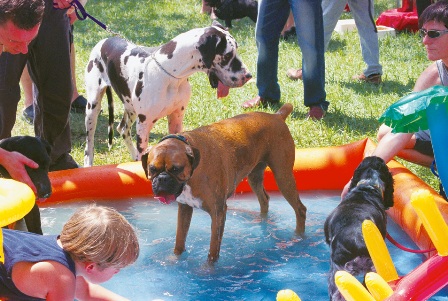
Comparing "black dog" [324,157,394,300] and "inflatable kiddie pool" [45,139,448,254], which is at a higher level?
"black dog" [324,157,394,300]

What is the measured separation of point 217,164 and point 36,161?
104 cm

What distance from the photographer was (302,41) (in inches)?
294

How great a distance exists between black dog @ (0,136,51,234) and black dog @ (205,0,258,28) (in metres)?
7.81

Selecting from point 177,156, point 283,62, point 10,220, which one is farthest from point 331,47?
point 10,220

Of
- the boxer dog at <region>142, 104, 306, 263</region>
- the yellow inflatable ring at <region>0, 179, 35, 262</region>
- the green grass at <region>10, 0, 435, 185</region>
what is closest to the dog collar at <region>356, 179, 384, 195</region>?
the boxer dog at <region>142, 104, 306, 263</region>

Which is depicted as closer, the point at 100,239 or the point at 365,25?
the point at 100,239

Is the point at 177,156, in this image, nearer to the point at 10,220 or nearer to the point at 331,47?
the point at 10,220

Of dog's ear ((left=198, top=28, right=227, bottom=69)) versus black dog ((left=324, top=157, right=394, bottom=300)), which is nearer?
black dog ((left=324, top=157, right=394, bottom=300))

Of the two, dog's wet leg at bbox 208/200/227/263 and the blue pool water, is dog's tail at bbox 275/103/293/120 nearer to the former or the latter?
the blue pool water

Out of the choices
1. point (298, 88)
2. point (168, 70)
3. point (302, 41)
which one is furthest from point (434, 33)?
point (298, 88)

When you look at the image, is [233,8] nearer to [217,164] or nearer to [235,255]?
[235,255]

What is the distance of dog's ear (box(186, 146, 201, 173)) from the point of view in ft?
14.1

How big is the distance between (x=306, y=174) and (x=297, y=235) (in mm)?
802

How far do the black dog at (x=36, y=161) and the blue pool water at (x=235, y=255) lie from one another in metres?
0.60
